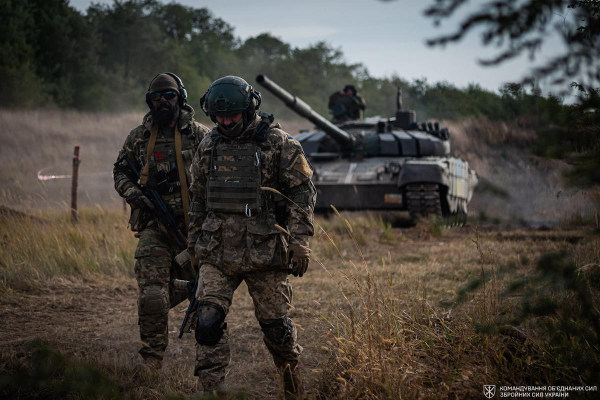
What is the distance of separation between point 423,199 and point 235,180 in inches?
315

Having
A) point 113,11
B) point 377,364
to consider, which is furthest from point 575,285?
point 113,11

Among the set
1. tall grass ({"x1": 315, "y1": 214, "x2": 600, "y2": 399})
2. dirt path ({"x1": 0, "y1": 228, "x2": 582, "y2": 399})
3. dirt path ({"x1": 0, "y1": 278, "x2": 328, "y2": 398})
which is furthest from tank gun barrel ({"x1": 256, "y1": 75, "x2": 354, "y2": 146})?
tall grass ({"x1": 315, "y1": 214, "x2": 600, "y2": 399})

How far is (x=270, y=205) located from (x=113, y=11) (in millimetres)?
31452

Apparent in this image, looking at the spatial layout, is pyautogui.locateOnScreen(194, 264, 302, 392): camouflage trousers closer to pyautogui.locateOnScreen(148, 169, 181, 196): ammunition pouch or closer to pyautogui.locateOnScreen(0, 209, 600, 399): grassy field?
pyautogui.locateOnScreen(0, 209, 600, 399): grassy field

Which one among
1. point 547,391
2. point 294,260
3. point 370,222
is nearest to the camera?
point 547,391

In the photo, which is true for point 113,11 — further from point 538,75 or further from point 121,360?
point 538,75

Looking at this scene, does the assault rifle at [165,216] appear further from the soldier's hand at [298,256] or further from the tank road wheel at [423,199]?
the tank road wheel at [423,199]

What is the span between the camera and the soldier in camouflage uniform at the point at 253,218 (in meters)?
3.95

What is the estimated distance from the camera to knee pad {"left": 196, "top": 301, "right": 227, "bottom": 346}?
3713 millimetres

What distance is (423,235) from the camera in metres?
11.4

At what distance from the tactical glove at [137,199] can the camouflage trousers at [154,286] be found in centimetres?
18

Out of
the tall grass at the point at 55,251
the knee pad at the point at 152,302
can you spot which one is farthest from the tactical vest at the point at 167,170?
the tall grass at the point at 55,251

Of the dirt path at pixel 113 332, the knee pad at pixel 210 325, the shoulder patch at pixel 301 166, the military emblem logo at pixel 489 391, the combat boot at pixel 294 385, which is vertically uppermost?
the shoulder patch at pixel 301 166

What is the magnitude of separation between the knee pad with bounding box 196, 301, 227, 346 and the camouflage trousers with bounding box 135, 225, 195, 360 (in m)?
0.96
